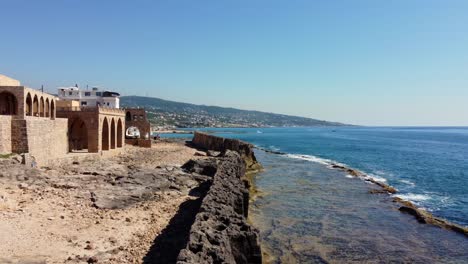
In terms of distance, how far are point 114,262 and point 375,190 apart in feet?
92.0

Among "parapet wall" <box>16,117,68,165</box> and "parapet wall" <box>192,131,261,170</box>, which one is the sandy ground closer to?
"parapet wall" <box>16,117,68,165</box>

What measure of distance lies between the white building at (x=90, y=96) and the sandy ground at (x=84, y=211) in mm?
39561

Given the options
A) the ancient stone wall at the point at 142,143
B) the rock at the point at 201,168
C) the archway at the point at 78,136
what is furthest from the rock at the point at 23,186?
the ancient stone wall at the point at 142,143

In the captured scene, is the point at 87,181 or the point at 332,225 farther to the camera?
the point at 87,181

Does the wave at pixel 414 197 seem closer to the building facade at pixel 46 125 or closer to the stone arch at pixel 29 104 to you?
the building facade at pixel 46 125

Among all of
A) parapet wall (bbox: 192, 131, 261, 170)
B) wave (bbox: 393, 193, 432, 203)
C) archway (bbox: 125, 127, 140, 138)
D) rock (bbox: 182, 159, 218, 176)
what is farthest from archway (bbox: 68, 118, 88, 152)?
wave (bbox: 393, 193, 432, 203)

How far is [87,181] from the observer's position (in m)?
24.0

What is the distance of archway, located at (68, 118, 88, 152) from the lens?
45.4 meters

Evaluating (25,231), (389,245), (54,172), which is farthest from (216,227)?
(54,172)

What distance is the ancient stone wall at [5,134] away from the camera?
2558 centimetres

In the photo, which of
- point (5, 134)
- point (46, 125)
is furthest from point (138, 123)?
point (5, 134)

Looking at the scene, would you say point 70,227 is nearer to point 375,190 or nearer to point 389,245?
point 389,245

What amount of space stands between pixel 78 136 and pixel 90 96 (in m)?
21.1

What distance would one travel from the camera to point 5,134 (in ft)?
85.4
